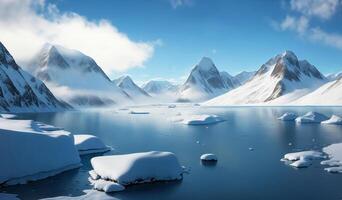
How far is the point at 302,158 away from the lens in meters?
45.9

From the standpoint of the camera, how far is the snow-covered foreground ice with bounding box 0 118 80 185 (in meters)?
36.2

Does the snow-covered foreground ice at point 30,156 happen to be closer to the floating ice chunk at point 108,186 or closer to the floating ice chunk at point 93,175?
the floating ice chunk at point 93,175

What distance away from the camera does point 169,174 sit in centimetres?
3791

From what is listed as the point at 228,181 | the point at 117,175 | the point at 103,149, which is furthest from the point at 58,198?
the point at 103,149

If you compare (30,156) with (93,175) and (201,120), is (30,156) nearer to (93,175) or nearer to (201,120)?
(93,175)

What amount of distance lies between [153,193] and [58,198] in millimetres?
7820

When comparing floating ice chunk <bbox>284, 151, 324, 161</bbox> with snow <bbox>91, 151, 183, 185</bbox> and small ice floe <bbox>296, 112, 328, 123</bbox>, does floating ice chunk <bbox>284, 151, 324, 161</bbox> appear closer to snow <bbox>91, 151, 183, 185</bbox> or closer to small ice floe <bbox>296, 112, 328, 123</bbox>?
snow <bbox>91, 151, 183, 185</bbox>

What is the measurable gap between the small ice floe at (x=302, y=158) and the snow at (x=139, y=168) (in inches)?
541

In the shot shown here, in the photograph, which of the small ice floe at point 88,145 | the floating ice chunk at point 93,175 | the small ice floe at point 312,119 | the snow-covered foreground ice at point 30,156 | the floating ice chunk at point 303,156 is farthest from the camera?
the small ice floe at point 312,119

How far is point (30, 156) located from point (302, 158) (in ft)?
99.4

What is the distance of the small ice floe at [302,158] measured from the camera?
4328 centimetres

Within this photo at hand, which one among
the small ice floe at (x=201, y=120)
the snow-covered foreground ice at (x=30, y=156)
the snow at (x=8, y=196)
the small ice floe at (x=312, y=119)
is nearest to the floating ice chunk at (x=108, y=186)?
the snow at (x=8, y=196)

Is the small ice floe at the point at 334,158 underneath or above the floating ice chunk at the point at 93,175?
above

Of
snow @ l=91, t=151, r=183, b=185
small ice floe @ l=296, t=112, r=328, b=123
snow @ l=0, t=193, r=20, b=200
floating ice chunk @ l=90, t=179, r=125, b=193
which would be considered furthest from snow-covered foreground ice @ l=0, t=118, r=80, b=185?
small ice floe @ l=296, t=112, r=328, b=123
